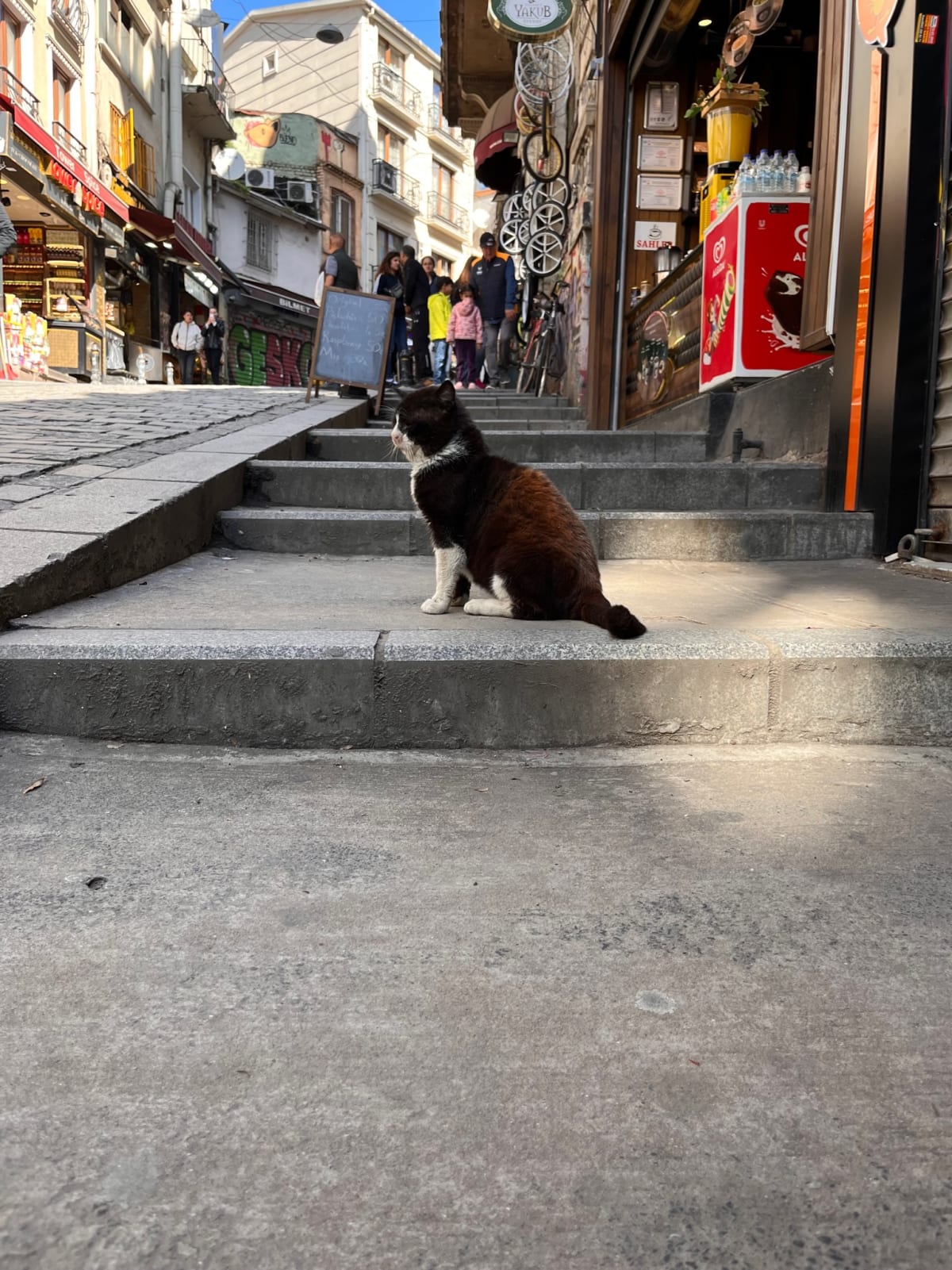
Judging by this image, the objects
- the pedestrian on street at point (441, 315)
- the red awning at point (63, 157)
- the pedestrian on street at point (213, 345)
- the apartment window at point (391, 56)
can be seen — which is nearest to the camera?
the pedestrian on street at point (441, 315)

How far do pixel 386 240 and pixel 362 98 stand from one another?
17.5 ft

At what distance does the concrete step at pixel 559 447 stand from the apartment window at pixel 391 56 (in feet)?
128

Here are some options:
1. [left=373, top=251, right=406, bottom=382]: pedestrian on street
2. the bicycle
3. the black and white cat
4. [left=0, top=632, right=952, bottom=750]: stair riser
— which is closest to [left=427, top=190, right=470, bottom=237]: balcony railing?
the bicycle

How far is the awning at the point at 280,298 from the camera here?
107ft

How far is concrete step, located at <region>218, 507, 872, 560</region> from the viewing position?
4.67 metres

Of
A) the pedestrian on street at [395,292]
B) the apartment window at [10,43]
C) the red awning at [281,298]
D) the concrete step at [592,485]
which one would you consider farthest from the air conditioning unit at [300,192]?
the concrete step at [592,485]

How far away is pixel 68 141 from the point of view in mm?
20281

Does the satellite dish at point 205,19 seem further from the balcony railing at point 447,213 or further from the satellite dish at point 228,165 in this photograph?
the balcony railing at point 447,213

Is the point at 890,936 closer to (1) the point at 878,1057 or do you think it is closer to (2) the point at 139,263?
(1) the point at 878,1057

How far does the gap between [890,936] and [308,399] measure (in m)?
8.39

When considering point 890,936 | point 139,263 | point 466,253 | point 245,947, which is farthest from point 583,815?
point 466,253

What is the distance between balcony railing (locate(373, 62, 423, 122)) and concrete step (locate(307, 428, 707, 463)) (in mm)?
37574

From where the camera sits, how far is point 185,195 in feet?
97.2

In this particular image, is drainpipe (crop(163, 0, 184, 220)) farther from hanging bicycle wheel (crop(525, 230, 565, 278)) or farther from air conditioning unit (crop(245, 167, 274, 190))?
hanging bicycle wheel (crop(525, 230, 565, 278))
